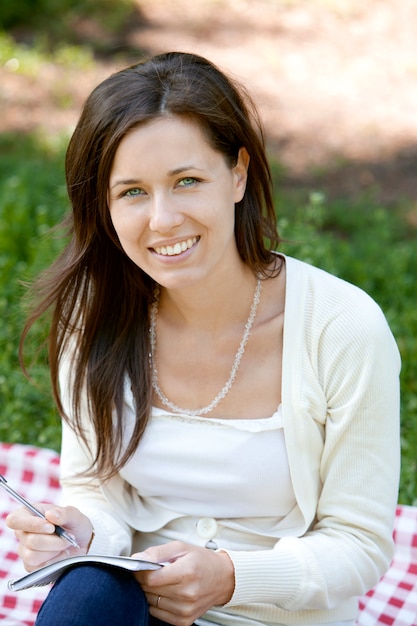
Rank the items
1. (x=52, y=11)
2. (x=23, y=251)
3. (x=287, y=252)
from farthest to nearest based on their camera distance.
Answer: (x=52, y=11)
(x=23, y=251)
(x=287, y=252)

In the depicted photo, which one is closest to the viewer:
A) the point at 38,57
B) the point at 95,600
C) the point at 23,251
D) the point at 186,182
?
the point at 95,600

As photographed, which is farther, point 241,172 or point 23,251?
point 23,251

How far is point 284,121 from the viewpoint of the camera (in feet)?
17.9

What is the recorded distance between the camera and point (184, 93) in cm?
193

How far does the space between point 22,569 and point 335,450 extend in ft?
3.56

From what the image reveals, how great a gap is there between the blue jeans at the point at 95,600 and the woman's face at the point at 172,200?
58cm

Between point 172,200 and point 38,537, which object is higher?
point 172,200

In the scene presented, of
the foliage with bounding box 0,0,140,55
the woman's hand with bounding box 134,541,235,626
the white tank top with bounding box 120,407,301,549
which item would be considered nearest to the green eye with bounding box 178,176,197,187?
the white tank top with bounding box 120,407,301,549

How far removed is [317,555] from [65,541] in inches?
20.1

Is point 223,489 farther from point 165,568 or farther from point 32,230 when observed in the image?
point 32,230

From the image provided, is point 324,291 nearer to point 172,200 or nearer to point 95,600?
point 172,200

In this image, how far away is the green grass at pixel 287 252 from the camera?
10.8 ft

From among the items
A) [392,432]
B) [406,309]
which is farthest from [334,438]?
[406,309]

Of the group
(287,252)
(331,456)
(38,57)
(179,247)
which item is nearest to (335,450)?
(331,456)
